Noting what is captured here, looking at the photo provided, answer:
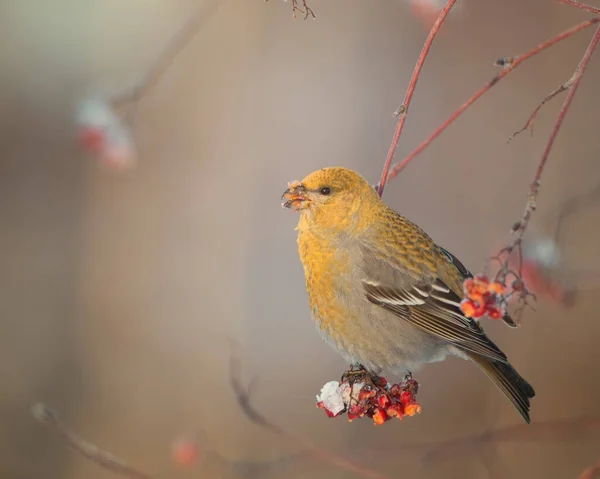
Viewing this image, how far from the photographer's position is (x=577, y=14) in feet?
9.04

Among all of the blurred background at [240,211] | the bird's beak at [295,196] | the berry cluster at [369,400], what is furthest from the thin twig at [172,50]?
the blurred background at [240,211]

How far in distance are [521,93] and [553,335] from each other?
→ 99 centimetres

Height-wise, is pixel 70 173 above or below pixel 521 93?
below

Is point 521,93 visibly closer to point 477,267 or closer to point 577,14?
point 577,14

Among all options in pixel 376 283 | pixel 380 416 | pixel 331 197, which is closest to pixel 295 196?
pixel 331 197

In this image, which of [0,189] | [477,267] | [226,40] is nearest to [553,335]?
[477,267]

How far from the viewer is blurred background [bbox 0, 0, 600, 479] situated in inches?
113

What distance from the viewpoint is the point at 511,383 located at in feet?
3.97

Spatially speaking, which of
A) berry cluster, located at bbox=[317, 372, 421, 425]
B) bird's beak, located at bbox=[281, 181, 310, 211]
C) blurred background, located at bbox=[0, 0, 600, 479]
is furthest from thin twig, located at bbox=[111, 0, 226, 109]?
blurred background, located at bbox=[0, 0, 600, 479]

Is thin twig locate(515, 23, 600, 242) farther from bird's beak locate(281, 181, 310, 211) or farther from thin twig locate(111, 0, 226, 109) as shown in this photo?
thin twig locate(111, 0, 226, 109)

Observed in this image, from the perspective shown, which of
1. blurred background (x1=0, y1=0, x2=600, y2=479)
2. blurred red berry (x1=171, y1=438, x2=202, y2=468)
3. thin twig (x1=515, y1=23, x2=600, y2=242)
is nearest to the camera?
thin twig (x1=515, y1=23, x2=600, y2=242)

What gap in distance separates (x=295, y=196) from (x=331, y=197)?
0.22 feet

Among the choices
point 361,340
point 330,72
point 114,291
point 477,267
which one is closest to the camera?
point 361,340

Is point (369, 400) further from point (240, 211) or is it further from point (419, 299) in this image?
point (240, 211)
